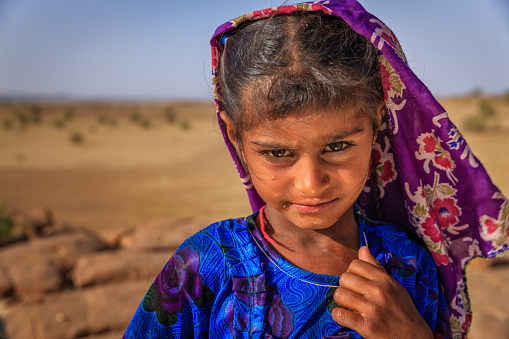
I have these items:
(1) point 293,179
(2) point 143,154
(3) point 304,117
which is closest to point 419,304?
(1) point 293,179

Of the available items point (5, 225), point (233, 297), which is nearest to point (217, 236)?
point (233, 297)

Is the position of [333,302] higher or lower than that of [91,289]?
higher

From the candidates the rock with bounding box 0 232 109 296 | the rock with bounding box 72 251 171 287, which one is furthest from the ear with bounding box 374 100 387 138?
the rock with bounding box 0 232 109 296

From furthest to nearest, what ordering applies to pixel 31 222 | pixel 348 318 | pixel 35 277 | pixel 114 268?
pixel 31 222 < pixel 114 268 < pixel 35 277 < pixel 348 318

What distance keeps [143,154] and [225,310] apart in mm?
15474

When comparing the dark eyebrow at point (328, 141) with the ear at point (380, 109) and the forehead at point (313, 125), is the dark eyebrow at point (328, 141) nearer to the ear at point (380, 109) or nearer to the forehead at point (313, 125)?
the forehead at point (313, 125)

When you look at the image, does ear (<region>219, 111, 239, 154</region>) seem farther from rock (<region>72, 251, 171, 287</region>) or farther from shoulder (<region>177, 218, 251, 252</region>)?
rock (<region>72, 251, 171, 287</region>)

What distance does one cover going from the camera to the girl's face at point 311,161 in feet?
3.99

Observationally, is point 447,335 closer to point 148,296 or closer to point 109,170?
point 148,296

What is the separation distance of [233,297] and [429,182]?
32.3 inches

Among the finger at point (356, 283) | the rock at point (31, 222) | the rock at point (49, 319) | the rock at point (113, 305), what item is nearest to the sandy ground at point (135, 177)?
the finger at point (356, 283)

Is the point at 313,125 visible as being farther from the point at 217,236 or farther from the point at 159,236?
the point at 159,236

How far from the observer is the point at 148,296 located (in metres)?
1.31

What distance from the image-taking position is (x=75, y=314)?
3646 mm
